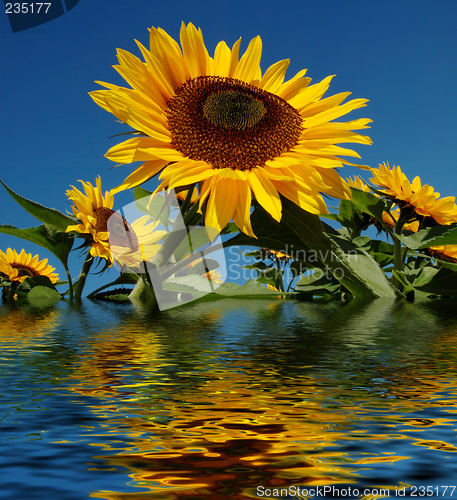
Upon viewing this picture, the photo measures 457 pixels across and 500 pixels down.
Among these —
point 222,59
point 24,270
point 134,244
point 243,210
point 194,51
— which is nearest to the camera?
point 243,210

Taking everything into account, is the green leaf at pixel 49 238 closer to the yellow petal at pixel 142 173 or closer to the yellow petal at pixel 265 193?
the yellow petal at pixel 142 173

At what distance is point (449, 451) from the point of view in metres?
0.25

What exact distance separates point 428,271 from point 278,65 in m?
0.96

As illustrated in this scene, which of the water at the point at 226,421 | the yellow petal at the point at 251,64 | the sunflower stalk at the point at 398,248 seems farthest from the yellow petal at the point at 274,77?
the water at the point at 226,421

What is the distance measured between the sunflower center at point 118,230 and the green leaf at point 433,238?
3.21ft

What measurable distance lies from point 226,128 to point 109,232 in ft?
2.45

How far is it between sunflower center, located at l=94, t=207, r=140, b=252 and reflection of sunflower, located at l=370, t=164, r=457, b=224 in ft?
3.27

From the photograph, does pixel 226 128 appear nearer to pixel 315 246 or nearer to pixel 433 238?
pixel 315 246

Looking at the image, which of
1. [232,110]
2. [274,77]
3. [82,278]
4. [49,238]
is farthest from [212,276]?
[232,110]

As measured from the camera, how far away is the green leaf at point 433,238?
4.93 feet

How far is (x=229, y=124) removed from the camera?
1.18 metres

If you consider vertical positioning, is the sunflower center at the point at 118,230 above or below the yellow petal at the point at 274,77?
below

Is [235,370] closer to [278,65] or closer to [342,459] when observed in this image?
[342,459]

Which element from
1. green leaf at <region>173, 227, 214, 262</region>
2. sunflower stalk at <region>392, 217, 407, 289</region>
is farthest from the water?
sunflower stalk at <region>392, 217, 407, 289</region>
